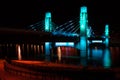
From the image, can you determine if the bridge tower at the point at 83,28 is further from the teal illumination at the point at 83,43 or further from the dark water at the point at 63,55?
the dark water at the point at 63,55

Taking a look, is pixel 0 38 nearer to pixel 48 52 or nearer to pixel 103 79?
pixel 48 52

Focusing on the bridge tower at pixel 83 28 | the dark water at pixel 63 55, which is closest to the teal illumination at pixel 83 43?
the bridge tower at pixel 83 28

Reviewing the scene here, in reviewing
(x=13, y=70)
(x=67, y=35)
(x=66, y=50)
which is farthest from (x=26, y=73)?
(x=66, y=50)

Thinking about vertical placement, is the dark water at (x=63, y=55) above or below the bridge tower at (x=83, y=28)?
below

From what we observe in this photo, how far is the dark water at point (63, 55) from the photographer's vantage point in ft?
136

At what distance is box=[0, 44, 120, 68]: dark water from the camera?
41331mm

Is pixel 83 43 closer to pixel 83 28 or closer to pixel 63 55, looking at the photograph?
pixel 83 28

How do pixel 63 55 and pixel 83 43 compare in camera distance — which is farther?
pixel 63 55

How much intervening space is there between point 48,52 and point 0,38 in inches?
715

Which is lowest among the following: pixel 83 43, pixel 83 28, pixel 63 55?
pixel 63 55

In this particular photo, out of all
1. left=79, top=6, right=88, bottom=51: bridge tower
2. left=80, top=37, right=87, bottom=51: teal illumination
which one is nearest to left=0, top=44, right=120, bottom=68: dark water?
left=80, top=37, right=87, bottom=51: teal illumination

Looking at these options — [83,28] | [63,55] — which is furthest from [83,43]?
[63,55]

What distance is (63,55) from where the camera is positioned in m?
59.3

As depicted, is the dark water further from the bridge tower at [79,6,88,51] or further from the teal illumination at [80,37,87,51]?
the bridge tower at [79,6,88,51]
